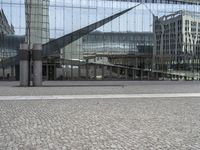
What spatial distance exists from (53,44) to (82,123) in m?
40.8

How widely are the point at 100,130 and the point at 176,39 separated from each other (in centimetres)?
4961

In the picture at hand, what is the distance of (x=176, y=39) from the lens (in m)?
56.2

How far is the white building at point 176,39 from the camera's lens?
55.2 metres

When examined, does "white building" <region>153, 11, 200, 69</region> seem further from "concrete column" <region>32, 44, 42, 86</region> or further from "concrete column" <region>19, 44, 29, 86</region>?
"concrete column" <region>19, 44, 29, 86</region>

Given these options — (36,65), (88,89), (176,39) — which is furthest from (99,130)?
(176,39)

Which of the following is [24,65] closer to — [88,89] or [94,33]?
[88,89]

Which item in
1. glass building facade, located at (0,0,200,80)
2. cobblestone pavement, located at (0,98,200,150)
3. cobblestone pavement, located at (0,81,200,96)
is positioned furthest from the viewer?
glass building facade, located at (0,0,200,80)

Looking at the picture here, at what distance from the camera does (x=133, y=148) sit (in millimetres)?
6809

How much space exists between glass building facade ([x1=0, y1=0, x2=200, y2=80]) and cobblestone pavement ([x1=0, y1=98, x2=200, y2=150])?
37.5m

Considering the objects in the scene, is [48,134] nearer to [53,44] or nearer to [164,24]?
→ [53,44]

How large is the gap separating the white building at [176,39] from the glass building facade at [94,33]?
0.17 m

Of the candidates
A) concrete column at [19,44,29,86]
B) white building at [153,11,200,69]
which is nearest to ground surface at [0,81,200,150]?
concrete column at [19,44,29,86]

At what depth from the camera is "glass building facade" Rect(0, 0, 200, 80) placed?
48.6 m

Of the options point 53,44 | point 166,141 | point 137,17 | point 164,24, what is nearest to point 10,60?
point 53,44
